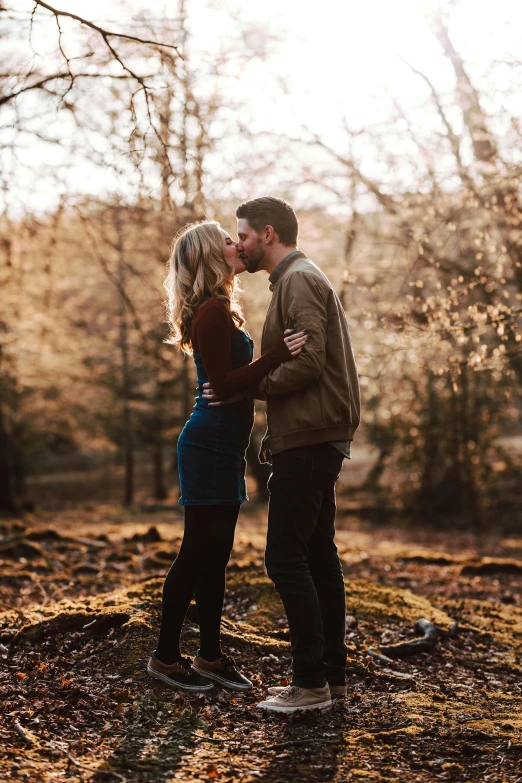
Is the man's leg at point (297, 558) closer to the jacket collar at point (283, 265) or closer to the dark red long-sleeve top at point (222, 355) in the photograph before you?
the dark red long-sleeve top at point (222, 355)

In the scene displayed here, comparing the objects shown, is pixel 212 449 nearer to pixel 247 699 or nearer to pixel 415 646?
pixel 247 699

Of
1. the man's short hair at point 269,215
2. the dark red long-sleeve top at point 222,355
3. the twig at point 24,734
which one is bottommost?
the twig at point 24,734

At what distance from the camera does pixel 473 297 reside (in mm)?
11547

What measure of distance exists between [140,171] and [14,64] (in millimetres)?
2590

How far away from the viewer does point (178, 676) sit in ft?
13.2

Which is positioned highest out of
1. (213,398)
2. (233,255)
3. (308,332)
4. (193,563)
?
(233,255)

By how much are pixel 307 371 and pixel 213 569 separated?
123 cm

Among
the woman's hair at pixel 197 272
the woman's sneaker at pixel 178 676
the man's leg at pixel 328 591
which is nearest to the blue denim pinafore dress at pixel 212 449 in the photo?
the woman's hair at pixel 197 272

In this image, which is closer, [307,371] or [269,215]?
[307,371]

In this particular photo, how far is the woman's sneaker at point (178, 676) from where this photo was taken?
398 centimetres

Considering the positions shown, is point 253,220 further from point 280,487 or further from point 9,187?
point 9,187

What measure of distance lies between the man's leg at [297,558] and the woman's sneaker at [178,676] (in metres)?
0.53

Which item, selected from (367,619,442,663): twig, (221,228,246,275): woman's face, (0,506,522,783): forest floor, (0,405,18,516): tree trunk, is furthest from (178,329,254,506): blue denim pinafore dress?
(0,405,18,516): tree trunk

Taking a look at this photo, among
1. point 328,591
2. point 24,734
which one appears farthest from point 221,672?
point 24,734
